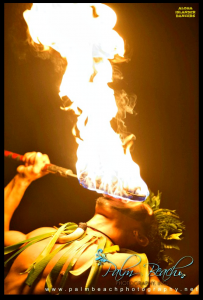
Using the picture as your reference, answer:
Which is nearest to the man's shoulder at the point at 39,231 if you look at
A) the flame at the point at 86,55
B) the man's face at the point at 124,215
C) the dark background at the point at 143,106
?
the dark background at the point at 143,106

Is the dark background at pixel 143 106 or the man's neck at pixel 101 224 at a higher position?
the dark background at pixel 143 106

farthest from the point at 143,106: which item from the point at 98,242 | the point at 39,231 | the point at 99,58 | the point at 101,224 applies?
the point at 39,231

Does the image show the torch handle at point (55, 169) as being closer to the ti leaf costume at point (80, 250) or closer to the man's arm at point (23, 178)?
the man's arm at point (23, 178)

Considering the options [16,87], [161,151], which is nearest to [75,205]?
[161,151]

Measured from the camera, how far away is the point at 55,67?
236cm

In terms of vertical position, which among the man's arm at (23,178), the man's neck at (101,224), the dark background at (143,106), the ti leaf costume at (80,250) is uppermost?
the dark background at (143,106)

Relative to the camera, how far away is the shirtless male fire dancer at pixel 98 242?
1908 mm

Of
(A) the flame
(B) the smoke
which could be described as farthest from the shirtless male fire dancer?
(B) the smoke

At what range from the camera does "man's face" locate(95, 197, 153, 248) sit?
2.10 meters

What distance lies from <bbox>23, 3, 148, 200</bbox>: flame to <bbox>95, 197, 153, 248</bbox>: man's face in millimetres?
264

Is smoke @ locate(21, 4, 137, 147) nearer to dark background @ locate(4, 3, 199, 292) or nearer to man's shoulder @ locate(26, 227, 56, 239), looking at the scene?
dark background @ locate(4, 3, 199, 292)

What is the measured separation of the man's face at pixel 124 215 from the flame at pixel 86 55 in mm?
264

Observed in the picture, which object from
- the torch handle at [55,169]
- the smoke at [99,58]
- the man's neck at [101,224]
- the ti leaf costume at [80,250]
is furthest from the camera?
the smoke at [99,58]

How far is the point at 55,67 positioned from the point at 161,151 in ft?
3.79
